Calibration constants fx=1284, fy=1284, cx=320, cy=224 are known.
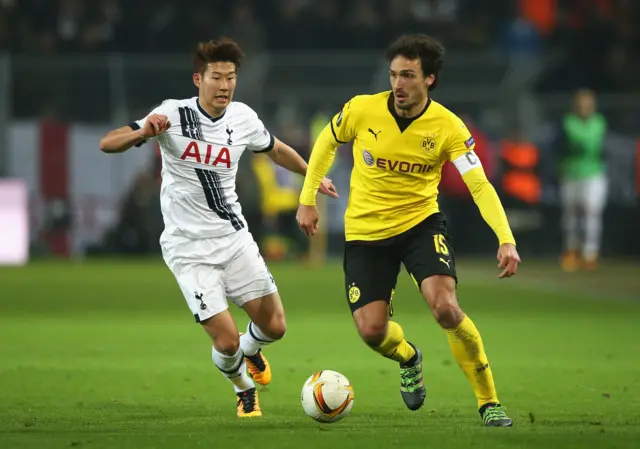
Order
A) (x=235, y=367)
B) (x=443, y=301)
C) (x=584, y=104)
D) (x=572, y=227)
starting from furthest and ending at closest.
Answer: (x=572, y=227), (x=584, y=104), (x=235, y=367), (x=443, y=301)

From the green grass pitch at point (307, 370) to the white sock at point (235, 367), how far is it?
0.20m

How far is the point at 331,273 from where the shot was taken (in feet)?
63.3

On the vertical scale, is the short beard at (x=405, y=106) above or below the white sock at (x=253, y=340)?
above

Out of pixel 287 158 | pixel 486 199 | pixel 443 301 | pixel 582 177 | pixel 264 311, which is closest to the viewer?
pixel 443 301

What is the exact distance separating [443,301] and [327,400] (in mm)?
831

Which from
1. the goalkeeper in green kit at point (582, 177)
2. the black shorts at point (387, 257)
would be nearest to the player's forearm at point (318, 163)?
the black shorts at point (387, 257)

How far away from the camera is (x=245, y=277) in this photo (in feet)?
25.7

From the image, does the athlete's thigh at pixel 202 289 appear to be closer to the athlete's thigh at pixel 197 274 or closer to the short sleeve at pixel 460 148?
the athlete's thigh at pixel 197 274

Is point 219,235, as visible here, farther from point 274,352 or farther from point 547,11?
point 547,11

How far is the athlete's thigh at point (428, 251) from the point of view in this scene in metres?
7.18

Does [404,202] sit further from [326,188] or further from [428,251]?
[326,188]

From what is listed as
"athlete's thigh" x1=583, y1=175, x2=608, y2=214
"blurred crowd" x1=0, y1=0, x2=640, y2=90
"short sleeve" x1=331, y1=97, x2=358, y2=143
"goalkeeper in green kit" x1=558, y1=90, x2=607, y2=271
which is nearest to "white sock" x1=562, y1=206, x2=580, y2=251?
"goalkeeper in green kit" x1=558, y1=90, x2=607, y2=271

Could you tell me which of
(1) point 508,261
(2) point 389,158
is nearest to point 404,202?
(2) point 389,158

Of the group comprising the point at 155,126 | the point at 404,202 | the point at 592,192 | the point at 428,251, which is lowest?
the point at 592,192
